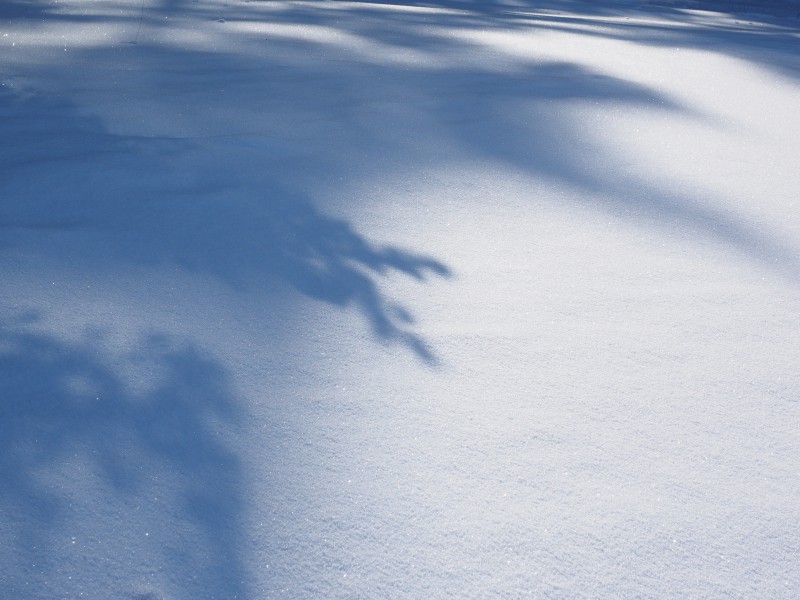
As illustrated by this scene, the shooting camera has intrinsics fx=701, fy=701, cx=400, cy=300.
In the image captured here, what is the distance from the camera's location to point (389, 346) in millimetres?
1646

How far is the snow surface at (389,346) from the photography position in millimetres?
1149

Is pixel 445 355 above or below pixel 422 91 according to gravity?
below

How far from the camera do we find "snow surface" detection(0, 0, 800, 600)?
3.77ft

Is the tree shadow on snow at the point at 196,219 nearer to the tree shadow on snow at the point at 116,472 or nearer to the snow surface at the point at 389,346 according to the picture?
the snow surface at the point at 389,346

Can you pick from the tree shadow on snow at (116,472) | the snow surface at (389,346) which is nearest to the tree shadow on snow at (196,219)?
the snow surface at (389,346)

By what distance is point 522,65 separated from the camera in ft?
14.0

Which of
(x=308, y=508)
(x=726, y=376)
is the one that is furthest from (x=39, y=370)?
(x=726, y=376)

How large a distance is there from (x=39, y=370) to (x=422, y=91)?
2647 mm

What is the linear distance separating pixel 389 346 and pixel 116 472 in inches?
25.8

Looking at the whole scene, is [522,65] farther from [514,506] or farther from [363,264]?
[514,506]

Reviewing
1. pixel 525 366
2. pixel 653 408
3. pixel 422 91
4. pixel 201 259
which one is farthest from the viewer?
pixel 422 91

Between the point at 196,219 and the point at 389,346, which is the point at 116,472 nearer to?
the point at 389,346

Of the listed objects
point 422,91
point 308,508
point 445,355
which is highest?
point 422,91

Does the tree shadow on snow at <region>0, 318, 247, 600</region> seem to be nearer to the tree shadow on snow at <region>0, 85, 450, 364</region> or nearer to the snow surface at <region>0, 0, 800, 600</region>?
the snow surface at <region>0, 0, 800, 600</region>
